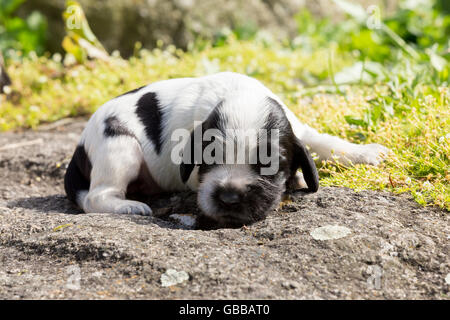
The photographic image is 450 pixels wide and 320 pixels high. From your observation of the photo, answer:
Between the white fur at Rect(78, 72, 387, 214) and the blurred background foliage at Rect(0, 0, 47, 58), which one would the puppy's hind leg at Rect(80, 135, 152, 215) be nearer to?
the white fur at Rect(78, 72, 387, 214)

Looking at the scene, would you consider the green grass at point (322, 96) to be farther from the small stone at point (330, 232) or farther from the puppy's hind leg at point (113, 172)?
the puppy's hind leg at point (113, 172)

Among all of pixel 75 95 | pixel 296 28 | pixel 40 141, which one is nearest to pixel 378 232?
pixel 40 141

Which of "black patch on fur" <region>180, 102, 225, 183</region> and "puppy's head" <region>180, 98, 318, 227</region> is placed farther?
"black patch on fur" <region>180, 102, 225, 183</region>

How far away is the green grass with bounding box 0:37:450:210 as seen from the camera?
172 inches

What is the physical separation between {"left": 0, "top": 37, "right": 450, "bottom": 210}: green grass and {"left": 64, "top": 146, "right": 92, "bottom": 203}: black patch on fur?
2.04 metres

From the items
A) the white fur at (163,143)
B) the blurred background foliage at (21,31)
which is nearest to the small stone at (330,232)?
the white fur at (163,143)

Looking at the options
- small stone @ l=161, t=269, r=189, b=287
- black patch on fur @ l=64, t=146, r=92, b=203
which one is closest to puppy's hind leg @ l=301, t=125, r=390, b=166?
black patch on fur @ l=64, t=146, r=92, b=203

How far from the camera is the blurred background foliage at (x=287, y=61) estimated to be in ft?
15.7

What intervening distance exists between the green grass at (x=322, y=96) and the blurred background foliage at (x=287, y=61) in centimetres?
2

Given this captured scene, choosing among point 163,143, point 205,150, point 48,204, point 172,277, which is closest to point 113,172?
point 163,143

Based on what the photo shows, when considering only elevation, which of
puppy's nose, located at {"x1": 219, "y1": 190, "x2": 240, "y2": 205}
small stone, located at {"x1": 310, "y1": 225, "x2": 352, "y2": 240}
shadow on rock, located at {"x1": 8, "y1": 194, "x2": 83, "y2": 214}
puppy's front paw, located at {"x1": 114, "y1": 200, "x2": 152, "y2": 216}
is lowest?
shadow on rock, located at {"x1": 8, "y1": 194, "x2": 83, "y2": 214}

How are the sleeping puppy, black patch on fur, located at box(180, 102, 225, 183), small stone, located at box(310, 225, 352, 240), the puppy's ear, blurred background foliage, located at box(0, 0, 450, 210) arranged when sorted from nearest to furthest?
small stone, located at box(310, 225, 352, 240), the sleeping puppy, black patch on fur, located at box(180, 102, 225, 183), the puppy's ear, blurred background foliage, located at box(0, 0, 450, 210)

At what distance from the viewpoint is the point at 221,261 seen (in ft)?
10.3
